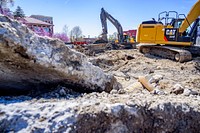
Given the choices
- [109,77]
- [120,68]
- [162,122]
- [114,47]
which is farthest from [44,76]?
[114,47]

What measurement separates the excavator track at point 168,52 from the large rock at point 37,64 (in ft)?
22.8

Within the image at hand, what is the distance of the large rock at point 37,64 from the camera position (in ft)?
7.53

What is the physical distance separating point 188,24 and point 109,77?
7937mm

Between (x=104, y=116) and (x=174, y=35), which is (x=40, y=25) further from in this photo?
(x=104, y=116)

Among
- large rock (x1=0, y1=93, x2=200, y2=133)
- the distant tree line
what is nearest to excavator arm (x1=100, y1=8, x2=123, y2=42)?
the distant tree line

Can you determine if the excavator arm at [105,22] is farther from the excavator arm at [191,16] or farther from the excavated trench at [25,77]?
the excavated trench at [25,77]

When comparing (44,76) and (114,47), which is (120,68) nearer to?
(44,76)

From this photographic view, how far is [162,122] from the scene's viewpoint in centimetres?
213

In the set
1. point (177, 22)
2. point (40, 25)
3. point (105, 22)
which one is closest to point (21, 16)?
point (40, 25)

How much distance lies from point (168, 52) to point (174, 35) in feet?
2.76

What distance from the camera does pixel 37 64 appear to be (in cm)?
245

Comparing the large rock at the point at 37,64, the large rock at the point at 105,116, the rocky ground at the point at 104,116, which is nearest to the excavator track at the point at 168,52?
the large rock at the point at 37,64

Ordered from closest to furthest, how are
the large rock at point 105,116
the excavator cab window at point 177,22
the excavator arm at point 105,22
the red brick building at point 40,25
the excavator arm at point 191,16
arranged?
the large rock at point 105,116 < the excavator arm at point 191,16 < the excavator cab window at point 177,22 < the red brick building at point 40,25 < the excavator arm at point 105,22

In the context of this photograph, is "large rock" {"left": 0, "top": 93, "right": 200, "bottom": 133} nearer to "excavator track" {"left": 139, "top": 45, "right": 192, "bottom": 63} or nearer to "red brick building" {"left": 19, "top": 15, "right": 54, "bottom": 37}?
"excavator track" {"left": 139, "top": 45, "right": 192, "bottom": 63}
